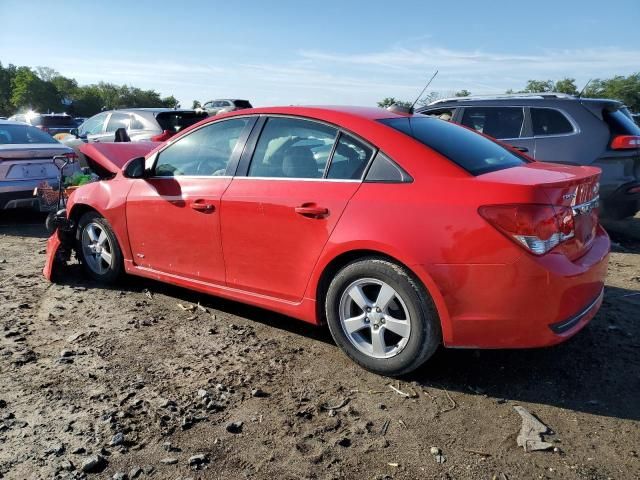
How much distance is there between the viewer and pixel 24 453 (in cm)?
262

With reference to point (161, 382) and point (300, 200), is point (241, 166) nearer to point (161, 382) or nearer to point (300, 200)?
point (300, 200)

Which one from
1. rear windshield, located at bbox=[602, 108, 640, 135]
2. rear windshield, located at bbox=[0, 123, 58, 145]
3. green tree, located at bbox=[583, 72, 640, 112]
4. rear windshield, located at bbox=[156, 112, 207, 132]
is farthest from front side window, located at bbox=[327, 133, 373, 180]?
green tree, located at bbox=[583, 72, 640, 112]

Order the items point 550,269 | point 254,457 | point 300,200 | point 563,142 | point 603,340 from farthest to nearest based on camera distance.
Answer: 1. point 563,142
2. point 603,340
3. point 300,200
4. point 550,269
5. point 254,457

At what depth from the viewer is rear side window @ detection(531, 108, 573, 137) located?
264 inches

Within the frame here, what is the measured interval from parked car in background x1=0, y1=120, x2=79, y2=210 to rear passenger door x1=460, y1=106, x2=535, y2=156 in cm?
578

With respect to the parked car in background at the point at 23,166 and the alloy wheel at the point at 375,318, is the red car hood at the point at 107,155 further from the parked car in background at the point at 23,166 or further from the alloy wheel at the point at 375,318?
the alloy wheel at the point at 375,318

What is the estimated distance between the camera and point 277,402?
3080 millimetres

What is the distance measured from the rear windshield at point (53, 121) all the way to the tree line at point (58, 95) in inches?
1718

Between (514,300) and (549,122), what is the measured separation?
474 cm

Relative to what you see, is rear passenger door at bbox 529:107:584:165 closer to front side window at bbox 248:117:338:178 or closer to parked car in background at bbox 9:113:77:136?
front side window at bbox 248:117:338:178

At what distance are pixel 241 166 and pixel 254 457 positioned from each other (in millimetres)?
2080

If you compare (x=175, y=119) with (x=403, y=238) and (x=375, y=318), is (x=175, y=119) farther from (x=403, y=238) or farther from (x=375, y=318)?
(x=403, y=238)

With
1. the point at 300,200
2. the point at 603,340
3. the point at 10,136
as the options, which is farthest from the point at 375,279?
the point at 10,136

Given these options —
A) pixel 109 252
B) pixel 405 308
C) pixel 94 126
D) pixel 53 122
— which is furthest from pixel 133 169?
pixel 53 122
